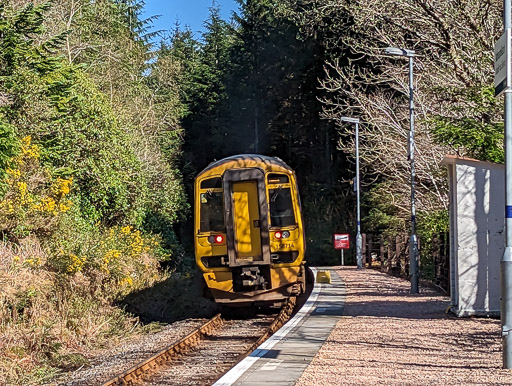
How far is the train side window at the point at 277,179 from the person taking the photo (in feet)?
60.7

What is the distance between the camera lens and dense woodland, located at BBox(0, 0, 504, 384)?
18328 mm

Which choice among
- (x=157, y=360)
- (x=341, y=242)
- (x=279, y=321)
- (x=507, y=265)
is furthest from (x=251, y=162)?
(x=341, y=242)

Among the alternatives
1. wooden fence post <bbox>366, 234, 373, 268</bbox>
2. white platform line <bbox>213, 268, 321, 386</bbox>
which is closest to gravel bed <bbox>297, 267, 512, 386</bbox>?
white platform line <bbox>213, 268, 321, 386</bbox>

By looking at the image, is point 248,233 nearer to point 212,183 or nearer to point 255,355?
point 212,183

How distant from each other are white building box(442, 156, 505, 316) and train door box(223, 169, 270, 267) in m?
4.19

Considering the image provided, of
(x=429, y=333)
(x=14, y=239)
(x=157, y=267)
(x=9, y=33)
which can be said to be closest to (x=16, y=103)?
(x=9, y=33)

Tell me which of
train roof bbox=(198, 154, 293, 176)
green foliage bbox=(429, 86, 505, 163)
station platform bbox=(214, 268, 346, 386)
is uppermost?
green foliage bbox=(429, 86, 505, 163)

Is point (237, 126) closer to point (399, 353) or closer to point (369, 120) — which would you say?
point (369, 120)

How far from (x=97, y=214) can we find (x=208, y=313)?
820cm

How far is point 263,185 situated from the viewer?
1822cm

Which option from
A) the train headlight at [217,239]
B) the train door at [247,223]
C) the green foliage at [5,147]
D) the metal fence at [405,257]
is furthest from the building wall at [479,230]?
the green foliage at [5,147]

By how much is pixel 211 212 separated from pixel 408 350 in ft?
23.5

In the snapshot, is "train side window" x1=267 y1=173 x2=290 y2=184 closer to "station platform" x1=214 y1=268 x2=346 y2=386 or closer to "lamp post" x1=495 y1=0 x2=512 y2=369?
"station platform" x1=214 y1=268 x2=346 y2=386

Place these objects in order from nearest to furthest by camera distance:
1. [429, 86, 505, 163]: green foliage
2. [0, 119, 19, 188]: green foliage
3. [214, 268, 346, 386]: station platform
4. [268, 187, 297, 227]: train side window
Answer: [214, 268, 346, 386]: station platform → [0, 119, 19, 188]: green foliage → [429, 86, 505, 163]: green foliage → [268, 187, 297, 227]: train side window
